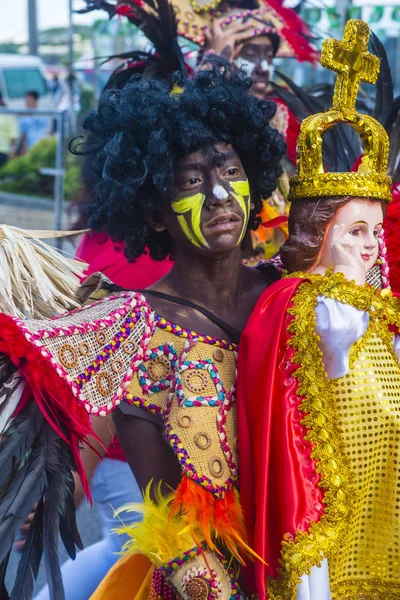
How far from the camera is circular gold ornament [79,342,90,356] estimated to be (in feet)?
8.04

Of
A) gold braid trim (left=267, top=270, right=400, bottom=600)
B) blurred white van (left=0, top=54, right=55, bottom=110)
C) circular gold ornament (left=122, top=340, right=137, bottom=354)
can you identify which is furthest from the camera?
blurred white van (left=0, top=54, right=55, bottom=110)

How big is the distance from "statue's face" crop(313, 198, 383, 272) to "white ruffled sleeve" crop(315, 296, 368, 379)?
212mm

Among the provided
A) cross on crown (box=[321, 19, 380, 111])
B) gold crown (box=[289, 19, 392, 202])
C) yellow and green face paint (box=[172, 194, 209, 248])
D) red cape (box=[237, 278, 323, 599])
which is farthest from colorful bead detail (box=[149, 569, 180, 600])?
cross on crown (box=[321, 19, 380, 111])

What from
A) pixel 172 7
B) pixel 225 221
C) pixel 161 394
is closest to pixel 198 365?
pixel 161 394

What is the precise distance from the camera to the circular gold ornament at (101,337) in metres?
2.49

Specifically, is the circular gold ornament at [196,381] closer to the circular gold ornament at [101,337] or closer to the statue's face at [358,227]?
the circular gold ornament at [101,337]

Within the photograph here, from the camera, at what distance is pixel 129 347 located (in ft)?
8.32

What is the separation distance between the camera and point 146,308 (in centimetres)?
259

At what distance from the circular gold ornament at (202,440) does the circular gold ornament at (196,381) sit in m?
0.11

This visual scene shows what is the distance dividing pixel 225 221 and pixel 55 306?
527mm

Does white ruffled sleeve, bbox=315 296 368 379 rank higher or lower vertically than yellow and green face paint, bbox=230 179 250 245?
lower

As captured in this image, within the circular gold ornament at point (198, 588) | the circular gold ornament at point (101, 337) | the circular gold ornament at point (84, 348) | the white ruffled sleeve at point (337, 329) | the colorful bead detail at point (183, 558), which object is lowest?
the circular gold ornament at point (198, 588)

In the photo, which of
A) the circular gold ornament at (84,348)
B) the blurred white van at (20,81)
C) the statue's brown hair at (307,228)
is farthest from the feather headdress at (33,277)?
the blurred white van at (20,81)

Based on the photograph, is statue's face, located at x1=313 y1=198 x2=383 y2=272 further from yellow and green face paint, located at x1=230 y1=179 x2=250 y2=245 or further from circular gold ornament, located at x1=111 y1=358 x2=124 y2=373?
circular gold ornament, located at x1=111 y1=358 x2=124 y2=373
